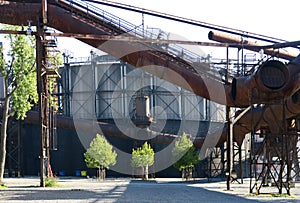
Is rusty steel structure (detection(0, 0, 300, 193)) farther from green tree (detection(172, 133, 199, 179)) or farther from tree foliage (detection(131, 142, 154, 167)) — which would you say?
tree foliage (detection(131, 142, 154, 167))

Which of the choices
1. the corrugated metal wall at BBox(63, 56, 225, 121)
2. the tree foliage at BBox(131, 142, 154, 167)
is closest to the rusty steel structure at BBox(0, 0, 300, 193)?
the tree foliage at BBox(131, 142, 154, 167)

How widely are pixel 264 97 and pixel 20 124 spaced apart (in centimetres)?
3649

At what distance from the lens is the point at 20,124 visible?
170 feet

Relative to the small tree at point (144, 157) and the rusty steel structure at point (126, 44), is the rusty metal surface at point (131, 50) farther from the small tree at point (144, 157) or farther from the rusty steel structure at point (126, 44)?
the small tree at point (144, 157)

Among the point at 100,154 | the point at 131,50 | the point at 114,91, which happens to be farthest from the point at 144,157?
the point at 131,50

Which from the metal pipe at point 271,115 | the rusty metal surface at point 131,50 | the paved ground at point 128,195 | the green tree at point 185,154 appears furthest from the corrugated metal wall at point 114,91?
the paved ground at point 128,195

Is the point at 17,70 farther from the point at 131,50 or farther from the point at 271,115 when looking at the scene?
the point at 271,115

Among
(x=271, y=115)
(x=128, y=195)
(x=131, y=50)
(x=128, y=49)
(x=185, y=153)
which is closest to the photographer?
(x=128, y=195)

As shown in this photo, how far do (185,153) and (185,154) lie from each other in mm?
194

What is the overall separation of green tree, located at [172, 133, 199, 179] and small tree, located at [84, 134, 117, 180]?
6.60 metres

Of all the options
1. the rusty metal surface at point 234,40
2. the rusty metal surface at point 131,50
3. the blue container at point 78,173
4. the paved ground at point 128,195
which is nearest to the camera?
the paved ground at point 128,195

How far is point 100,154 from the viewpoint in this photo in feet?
160

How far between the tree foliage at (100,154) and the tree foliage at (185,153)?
6635 mm

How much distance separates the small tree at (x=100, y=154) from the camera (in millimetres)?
48688
